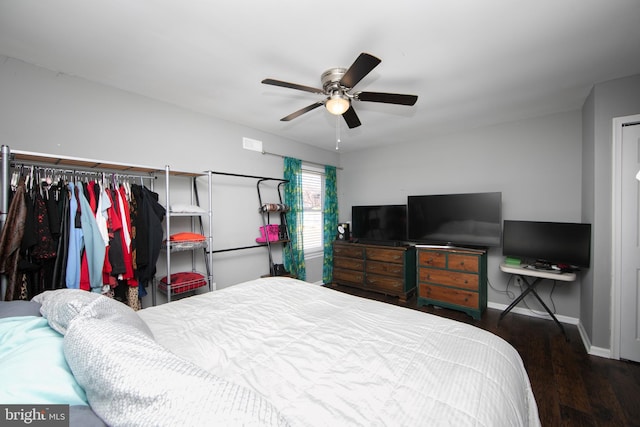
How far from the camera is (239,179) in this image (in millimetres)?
3229

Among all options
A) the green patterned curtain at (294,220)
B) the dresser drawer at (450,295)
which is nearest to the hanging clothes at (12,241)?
the green patterned curtain at (294,220)

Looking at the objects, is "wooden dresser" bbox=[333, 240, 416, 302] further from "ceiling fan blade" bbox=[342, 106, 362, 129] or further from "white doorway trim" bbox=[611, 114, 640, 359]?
"ceiling fan blade" bbox=[342, 106, 362, 129]

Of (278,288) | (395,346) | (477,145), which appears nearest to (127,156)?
(278,288)

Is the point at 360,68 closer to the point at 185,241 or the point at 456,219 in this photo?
the point at 185,241

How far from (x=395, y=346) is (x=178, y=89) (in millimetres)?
2680

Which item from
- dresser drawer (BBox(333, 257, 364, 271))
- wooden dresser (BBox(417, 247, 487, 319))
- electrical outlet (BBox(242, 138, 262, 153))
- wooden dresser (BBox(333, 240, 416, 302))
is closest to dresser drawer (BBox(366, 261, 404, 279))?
wooden dresser (BBox(333, 240, 416, 302))

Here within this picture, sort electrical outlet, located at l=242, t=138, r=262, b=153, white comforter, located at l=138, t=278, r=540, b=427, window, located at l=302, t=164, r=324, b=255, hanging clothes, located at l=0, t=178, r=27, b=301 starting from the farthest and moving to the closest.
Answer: window, located at l=302, t=164, r=324, b=255
electrical outlet, located at l=242, t=138, r=262, b=153
hanging clothes, located at l=0, t=178, r=27, b=301
white comforter, located at l=138, t=278, r=540, b=427

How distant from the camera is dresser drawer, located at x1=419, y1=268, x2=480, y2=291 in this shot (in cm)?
295

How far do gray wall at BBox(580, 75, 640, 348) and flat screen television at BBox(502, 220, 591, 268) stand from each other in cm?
13

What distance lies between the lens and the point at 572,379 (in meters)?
1.89

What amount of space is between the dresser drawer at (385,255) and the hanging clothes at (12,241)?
353 centimetres

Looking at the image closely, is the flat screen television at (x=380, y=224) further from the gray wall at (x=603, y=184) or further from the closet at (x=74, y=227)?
the closet at (x=74, y=227)

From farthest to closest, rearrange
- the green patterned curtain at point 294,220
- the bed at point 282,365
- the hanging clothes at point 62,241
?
the green patterned curtain at point 294,220, the hanging clothes at point 62,241, the bed at point 282,365

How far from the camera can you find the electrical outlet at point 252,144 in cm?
327
